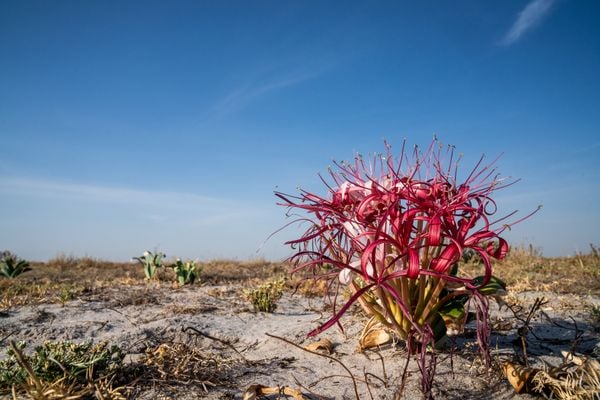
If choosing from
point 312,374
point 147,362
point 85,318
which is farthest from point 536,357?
point 85,318

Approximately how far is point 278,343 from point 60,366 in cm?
148

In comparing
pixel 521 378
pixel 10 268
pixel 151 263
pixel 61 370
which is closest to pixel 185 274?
pixel 151 263

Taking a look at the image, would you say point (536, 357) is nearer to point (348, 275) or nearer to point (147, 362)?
point (348, 275)

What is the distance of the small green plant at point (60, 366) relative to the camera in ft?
6.81

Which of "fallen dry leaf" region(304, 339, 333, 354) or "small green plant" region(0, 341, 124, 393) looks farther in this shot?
"fallen dry leaf" region(304, 339, 333, 354)

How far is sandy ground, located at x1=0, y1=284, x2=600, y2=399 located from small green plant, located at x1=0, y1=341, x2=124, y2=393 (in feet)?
0.61

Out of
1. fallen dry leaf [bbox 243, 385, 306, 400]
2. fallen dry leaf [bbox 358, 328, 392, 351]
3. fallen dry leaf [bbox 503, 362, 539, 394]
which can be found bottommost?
fallen dry leaf [bbox 243, 385, 306, 400]

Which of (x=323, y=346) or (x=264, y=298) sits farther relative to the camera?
(x=264, y=298)

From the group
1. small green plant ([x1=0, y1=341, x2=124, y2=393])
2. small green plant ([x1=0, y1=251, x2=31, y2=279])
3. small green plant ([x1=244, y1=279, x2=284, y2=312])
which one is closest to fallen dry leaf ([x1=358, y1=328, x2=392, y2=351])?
small green plant ([x1=0, y1=341, x2=124, y2=393])

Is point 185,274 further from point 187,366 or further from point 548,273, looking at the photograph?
point 548,273

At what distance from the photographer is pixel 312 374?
2.46 meters

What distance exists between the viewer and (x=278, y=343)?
3070 mm

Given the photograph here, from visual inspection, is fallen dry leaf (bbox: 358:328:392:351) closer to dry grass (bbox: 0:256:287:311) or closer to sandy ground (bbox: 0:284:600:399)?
sandy ground (bbox: 0:284:600:399)

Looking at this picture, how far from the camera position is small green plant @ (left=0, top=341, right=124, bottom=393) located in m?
2.08
